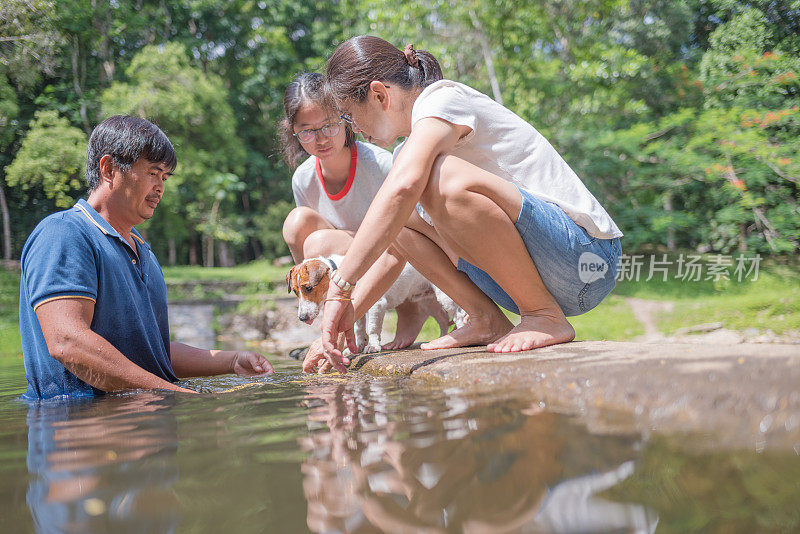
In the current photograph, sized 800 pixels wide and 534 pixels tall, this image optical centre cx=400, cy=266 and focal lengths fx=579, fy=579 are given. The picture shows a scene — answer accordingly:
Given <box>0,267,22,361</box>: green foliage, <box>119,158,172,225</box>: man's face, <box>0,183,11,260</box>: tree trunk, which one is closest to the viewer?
<box>119,158,172,225</box>: man's face

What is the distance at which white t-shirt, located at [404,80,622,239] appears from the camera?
7.77ft

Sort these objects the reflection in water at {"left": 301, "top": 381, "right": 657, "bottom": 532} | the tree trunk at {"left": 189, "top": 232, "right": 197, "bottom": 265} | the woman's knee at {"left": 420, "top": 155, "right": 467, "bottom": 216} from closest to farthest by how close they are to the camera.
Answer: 1. the reflection in water at {"left": 301, "top": 381, "right": 657, "bottom": 532}
2. the woman's knee at {"left": 420, "top": 155, "right": 467, "bottom": 216}
3. the tree trunk at {"left": 189, "top": 232, "right": 197, "bottom": 265}

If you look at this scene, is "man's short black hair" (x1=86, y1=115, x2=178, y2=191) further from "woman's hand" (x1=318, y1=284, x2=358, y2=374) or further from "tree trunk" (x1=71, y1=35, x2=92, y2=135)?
"tree trunk" (x1=71, y1=35, x2=92, y2=135)

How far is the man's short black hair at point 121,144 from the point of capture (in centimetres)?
235

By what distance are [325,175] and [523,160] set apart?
5.64 feet

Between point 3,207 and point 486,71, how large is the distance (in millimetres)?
13466

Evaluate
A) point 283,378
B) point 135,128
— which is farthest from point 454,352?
point 135,128

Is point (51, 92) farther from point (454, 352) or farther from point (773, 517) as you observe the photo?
point (773, 517)

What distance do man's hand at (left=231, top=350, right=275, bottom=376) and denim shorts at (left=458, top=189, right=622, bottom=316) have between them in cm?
114

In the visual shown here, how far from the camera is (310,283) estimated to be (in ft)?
11.9

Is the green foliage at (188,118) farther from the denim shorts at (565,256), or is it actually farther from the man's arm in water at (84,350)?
the denim shorts at (565,256)

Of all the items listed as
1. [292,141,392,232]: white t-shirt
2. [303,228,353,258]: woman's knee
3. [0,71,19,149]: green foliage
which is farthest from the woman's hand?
[0,71,19,149]: green foliage

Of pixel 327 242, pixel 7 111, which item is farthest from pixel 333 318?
pixel 7 111

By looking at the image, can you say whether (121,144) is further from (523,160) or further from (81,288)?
(523,160)
